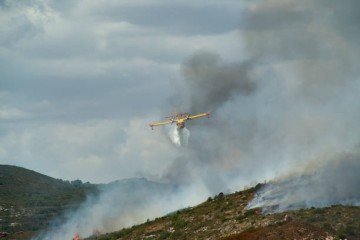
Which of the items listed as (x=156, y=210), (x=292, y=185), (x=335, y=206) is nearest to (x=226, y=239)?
(x=335, y=206)

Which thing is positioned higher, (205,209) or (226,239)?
(205,209)

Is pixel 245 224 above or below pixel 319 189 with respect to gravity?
below

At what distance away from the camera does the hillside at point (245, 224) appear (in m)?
101

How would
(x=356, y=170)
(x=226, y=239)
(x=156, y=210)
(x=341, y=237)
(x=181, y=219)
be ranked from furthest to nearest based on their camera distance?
(x=156, y=210)
(x=181, y=219)
(x=356, y=170)
(x=226, y=239)
(x=341, y=237)

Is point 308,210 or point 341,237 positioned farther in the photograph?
point 308,210

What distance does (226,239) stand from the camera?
107 meters

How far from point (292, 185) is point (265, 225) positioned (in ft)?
85.3

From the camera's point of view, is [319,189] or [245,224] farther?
[319,189]

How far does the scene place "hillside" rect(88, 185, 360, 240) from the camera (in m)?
101

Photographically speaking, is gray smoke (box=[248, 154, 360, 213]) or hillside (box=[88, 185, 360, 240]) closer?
hillside (box=[88, 185, 360, 240])

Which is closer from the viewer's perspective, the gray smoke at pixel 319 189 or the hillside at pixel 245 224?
the hillside at pixel 245 224

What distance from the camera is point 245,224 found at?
11381 cm

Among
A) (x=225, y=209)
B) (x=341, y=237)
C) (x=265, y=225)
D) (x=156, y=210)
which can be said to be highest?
(x=156, y=210)

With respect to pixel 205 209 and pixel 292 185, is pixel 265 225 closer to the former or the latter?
pixel 292 185
